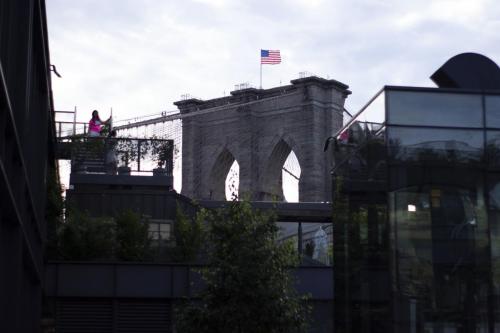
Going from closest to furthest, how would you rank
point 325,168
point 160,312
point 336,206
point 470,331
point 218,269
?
point 470,331 → point 336,206 → point 218,269 → point 160,312 → point 325,168

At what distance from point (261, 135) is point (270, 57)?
17.3m

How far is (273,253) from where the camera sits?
2464 cm

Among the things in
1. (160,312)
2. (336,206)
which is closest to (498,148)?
(336,206)

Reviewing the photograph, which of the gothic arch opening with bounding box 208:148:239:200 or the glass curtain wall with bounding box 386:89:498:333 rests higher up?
the gothic arch opening with bounding box 208:148:239:200

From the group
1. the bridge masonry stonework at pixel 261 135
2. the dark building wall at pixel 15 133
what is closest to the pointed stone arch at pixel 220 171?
the bridge masonry stonework at pixel 261 135

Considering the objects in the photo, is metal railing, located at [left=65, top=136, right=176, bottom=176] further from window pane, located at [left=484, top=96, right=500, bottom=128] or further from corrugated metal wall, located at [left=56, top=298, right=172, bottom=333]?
window pane, located at [left=484, top=96, right=500, bottom=128]

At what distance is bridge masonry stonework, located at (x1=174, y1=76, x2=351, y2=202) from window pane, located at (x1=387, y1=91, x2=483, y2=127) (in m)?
107

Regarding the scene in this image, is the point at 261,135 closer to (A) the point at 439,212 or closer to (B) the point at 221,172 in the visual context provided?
(B) the point at 221,172

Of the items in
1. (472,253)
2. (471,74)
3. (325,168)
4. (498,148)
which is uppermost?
(325,168)

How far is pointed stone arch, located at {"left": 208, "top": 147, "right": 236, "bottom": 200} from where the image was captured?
5305 inches

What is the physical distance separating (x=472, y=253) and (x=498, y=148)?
6.80 feet

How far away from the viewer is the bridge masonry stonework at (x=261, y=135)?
12925 centimetres

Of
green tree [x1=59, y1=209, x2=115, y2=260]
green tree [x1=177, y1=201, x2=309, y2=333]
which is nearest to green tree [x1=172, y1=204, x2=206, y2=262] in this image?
green tree [x1=59, y1=209, x2=115, y2=260]

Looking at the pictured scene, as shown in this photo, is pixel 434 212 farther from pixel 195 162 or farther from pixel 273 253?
pixel 195 162
